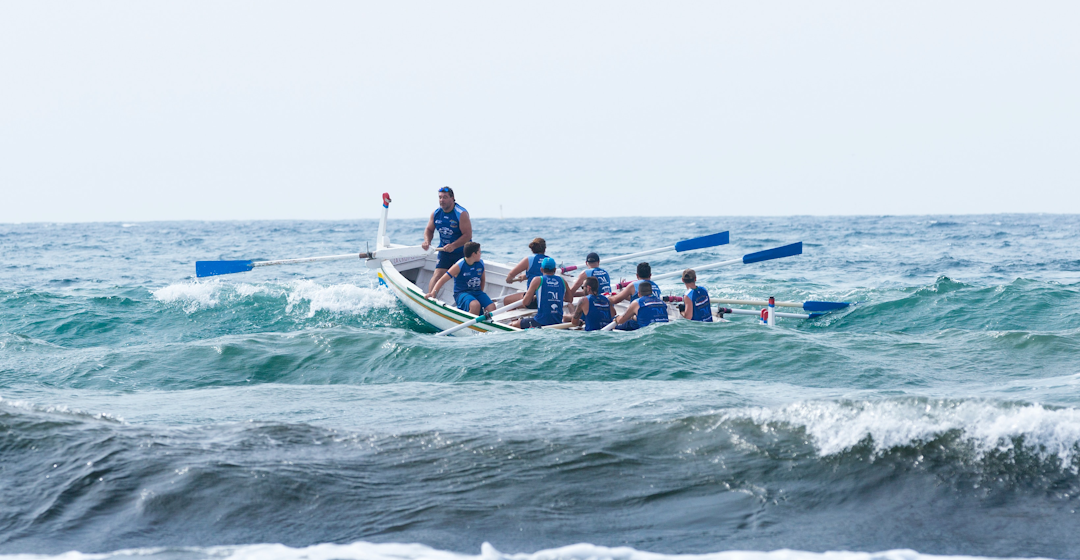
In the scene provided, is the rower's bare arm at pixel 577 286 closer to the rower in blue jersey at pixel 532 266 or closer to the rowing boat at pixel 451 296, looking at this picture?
the rowing boat at pixel 451 296

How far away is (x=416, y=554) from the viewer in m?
3.79

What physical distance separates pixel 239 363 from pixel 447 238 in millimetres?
3940

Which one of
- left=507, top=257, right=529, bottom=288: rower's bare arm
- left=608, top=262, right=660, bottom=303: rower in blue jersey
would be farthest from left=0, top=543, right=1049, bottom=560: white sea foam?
left=507, top=257, right=529, bottom=288: rower's bare arm

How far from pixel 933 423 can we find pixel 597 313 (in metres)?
5.67

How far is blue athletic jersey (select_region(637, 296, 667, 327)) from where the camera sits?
1008cm

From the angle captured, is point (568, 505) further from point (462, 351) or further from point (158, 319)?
point (158, 319)

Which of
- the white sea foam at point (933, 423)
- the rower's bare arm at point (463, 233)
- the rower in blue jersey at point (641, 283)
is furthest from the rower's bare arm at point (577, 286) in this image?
the white sea foam at point (933, 423)

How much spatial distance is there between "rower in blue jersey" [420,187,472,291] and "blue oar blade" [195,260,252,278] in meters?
3.72

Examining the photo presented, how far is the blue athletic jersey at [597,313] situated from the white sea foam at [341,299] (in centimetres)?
514

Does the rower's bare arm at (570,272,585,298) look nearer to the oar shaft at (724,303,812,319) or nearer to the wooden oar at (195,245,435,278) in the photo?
the oar shaft at (724,303,812,319)

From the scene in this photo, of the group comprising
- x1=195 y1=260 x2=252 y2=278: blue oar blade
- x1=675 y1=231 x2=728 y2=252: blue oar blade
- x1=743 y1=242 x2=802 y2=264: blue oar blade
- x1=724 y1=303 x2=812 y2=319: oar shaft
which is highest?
x1=675 y1=231 x2=728 y2=252: blue oar blade

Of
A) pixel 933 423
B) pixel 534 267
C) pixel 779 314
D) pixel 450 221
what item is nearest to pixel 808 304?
pixel 779 314

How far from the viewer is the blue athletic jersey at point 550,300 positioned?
10.4 metres

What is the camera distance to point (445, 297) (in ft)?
45.3
